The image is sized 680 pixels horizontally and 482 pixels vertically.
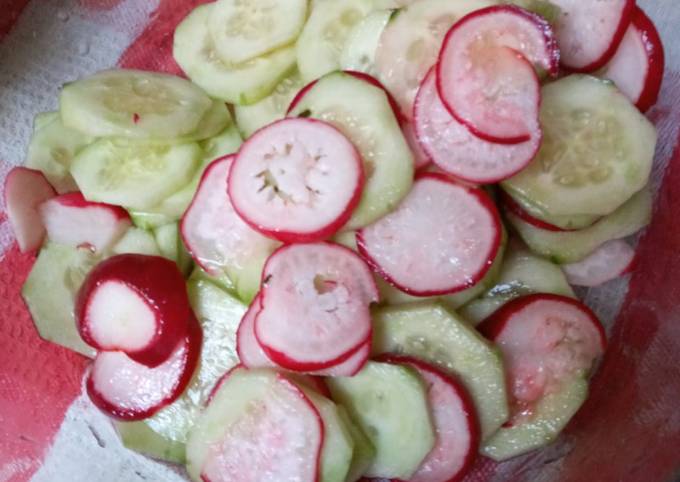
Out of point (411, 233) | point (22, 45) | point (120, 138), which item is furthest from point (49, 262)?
point (411, 233)

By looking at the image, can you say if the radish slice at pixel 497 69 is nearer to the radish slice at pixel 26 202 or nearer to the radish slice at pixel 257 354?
the radish slice at pixel 257 354

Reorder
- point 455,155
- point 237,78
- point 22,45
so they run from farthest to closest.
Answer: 1. point 22,45
2. point 237,78
3. point 455,155

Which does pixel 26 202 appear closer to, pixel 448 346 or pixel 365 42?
pixel 365 42

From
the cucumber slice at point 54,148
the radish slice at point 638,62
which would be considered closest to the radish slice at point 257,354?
the cucumber slice at point 54,148

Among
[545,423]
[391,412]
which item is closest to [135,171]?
[391,412]

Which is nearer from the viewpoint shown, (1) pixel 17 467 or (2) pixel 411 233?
(2) pixel 411 233

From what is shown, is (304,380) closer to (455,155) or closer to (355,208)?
(355,208)

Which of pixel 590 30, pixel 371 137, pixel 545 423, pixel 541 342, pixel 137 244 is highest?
pixel 590 30

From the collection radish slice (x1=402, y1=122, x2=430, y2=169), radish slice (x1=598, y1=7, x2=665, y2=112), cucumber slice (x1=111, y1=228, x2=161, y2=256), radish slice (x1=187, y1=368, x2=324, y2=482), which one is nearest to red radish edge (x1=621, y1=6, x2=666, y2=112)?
radish slice (x1=598, y1=7, x2=665, y2=112)
